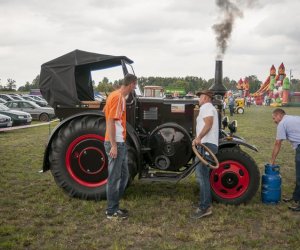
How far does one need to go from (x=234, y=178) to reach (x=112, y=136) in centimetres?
198

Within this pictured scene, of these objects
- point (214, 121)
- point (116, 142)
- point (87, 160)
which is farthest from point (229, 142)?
point (87, 160)

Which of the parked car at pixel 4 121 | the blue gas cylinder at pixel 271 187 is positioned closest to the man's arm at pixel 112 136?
the blue gas cylinder at pixel 271 187

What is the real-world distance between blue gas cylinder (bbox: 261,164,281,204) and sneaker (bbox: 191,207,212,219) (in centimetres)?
108

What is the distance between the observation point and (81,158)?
5.77 metres

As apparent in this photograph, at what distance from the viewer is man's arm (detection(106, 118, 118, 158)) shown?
4.77 m

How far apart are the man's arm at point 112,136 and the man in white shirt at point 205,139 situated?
108 cm

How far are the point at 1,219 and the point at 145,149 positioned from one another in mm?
2215

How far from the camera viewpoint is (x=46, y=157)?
5.93 meters

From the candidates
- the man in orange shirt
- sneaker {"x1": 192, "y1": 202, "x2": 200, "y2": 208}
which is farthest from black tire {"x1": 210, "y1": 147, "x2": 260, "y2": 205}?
the man in orange shirt

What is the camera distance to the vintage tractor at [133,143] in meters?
5.61

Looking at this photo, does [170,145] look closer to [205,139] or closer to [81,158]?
[205,139]

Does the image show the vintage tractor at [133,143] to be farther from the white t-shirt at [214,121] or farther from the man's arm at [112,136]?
the man's arm at [112,136]

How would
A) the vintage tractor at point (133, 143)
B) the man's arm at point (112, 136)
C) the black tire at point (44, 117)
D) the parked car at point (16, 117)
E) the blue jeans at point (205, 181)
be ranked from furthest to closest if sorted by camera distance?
the black tire at point (44, 117)
the parked car at point (16, 117)
the vintage tractor at point (133, 143)
the blue jeans at point (205, 181)
the man's arm at point (112, 136)

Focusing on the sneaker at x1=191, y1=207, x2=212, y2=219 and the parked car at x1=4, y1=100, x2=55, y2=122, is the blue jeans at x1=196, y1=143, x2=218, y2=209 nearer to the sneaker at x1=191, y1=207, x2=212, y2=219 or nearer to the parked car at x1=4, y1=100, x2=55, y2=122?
the sneaker at x1=191, y1=207, x2=212, y2=219
